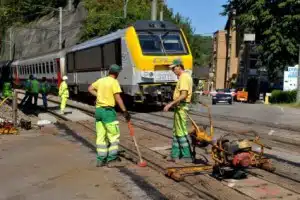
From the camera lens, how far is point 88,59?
90.5 feet

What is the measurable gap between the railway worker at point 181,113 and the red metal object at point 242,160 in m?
1.90

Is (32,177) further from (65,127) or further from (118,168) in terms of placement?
(65,127)

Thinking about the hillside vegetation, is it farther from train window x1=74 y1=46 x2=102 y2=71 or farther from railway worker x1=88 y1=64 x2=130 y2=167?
railway worker x1=88 y1=64 x2=130 y2=167

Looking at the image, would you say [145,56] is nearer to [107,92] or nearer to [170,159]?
[170,159]

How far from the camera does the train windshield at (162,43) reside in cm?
2209

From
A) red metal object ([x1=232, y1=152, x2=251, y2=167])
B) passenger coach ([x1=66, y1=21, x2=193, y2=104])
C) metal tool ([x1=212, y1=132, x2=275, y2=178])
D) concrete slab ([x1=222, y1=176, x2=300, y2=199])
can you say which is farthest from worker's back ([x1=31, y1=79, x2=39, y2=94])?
→ red metal object ([x1=232, y1=152, x2=251, y2=167])

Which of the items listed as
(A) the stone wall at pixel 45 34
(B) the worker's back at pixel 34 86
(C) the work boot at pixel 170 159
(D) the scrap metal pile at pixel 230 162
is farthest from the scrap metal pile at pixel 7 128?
(A) the stone wall at pixel 45 34

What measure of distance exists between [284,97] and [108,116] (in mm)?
35009

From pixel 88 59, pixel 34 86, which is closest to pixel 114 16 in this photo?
pixel 88 59

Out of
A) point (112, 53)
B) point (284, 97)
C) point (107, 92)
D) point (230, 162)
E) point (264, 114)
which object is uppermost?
point (112, 53)

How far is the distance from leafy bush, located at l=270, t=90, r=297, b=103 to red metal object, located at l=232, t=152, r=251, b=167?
34.5 meters

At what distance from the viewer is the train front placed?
71.2 feet

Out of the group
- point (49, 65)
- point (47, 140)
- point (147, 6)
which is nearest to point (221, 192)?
point (47, 140)

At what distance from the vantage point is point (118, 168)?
31.6 ft
